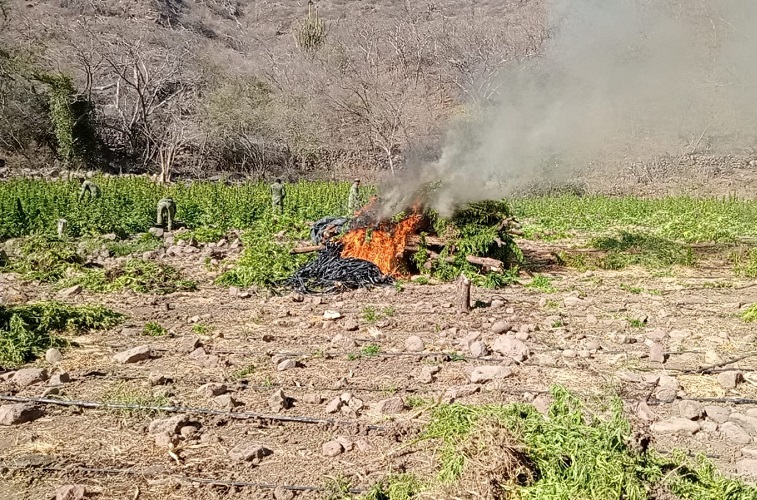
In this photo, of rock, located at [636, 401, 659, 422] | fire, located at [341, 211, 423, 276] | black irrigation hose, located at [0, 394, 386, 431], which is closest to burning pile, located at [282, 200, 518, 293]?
fire, located at [341, 211, 423, 276]

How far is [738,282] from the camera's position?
376 inches

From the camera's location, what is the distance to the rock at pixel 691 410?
4.26m

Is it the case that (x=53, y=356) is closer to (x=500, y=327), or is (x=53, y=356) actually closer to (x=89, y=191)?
(x=500, y=327)

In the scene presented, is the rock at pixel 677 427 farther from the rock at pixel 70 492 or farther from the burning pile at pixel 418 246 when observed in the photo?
the burning pile at pixel 418 246

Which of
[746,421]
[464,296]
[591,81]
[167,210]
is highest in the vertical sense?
[591,81]

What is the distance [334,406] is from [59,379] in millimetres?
2415

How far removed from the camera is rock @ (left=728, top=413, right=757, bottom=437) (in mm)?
4112

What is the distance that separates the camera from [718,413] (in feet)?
14.3

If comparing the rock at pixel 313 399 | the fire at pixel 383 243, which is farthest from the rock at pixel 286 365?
the fire at pixel 383 243

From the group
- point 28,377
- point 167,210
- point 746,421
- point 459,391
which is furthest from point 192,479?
point 167,210

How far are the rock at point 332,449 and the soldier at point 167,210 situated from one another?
11.6m

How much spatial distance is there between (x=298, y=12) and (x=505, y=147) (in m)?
69.4

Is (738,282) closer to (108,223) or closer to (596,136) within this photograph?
(596,136)

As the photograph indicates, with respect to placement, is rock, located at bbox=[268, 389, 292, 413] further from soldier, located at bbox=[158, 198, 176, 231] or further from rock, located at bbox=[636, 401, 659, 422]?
soldier, located at bbox=[158, 198, 176, 231]
